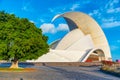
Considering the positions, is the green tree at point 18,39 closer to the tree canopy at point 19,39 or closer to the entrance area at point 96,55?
the tree canopy at point 19,39

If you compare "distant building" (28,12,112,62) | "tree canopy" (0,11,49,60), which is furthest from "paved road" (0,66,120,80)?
"distant building" (28,12,112,62)

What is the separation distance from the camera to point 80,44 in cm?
6712

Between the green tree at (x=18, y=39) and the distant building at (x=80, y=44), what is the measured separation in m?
27.0

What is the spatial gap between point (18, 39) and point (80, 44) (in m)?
35.5

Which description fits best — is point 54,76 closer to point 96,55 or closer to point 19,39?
point 19,39

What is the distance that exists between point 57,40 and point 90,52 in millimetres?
11146

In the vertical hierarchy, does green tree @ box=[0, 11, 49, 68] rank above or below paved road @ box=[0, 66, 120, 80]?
above

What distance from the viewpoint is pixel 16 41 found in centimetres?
3272

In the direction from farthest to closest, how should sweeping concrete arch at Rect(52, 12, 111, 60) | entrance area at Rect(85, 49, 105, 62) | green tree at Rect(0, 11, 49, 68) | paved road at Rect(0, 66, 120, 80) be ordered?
sweeping concrete arch at Rect(52, 12, 111, 60) → entrance area at Rect(85, 49, 105, 62) → green tree at Rect(0, 11, 49, 68) → paved road at Rect(0, 66, 120, 80)

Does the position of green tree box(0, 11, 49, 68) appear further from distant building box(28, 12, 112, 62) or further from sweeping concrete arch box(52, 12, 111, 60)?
sweeping concrete arch box(52, 12, 111, 60)

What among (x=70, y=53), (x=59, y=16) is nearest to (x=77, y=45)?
(x=70, y=53)

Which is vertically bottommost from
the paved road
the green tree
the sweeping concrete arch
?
the paved road

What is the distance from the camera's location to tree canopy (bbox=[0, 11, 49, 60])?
1288 inches

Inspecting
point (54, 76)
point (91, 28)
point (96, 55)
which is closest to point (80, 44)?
point (96, 55)
